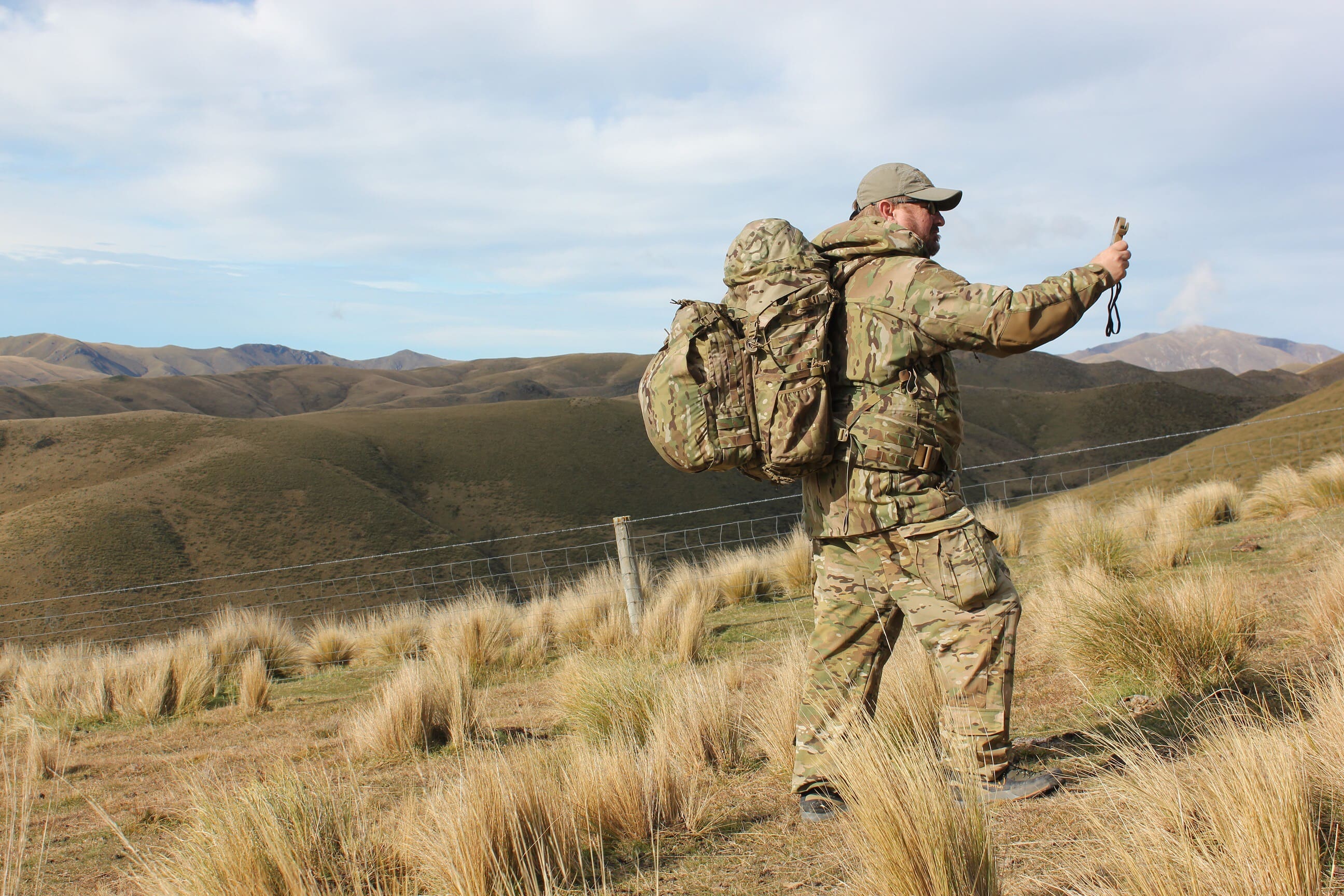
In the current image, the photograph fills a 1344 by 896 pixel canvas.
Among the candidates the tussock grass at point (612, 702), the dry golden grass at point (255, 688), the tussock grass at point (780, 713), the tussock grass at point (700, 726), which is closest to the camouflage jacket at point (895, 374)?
the tussock grass at point (780, 713)

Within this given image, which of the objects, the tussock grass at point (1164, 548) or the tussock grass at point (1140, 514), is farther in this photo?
the tussock grass at point (1140, 514)

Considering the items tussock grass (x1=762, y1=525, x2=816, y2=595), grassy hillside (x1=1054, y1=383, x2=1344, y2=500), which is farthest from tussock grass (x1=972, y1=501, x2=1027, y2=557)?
grassy hillside (x1=1054, y1=383, x2=1344, y2=500)

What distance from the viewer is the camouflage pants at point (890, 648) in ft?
9.32

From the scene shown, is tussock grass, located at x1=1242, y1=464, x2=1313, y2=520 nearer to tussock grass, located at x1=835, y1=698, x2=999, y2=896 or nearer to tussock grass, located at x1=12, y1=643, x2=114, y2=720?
tussock grass, located at x1=835, y1=698, x2=999, y2=896

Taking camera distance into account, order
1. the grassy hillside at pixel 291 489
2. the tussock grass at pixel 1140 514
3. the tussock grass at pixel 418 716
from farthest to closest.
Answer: the grassy hillside at pixel 291 489 → the tussock grass at pixel 1140 514 → the tussock grass at pixel 418 716

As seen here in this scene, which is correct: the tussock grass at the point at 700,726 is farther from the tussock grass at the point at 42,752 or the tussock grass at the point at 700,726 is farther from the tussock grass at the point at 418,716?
the tussock grass at the point at 42,752

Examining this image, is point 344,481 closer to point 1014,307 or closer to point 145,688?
point 145,688

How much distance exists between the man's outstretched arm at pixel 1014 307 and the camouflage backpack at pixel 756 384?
0.38 metres

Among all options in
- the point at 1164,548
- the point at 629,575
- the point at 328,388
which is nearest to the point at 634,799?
the point at 629,575

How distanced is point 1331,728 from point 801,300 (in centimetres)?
197

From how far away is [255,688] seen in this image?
7.04m

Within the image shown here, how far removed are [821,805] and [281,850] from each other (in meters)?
1.70

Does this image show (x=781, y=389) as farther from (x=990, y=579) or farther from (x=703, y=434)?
(x=990, y=579)

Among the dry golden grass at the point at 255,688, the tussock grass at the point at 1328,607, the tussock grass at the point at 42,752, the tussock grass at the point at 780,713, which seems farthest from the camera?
the dry golden grass at the point at 255,688
